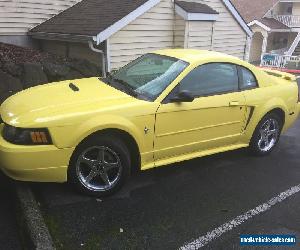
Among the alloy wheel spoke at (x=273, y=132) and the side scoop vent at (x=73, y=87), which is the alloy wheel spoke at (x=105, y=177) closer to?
the side scoop vent at (x=73, y=87)

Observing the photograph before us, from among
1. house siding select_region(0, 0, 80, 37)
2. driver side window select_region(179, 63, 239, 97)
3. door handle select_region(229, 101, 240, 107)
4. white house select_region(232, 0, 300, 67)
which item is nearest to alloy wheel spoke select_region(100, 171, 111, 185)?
driver side window select_region(179, 63, 239, 97)

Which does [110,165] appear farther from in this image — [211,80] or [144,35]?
[144,35]

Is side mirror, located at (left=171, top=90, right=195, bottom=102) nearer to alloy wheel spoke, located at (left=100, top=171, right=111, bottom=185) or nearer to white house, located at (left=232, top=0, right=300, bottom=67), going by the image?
alloy wheel spoke, located at (left=100, top=171, right=111, bottom=185)

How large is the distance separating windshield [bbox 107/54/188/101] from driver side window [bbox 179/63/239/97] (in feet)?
0.63

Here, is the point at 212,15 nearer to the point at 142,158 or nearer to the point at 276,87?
the point at 276,87

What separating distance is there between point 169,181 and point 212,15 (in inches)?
319

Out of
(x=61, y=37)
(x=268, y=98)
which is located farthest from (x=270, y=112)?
(x=61, y=37)

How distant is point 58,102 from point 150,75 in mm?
1359

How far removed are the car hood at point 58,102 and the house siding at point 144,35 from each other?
5182mm

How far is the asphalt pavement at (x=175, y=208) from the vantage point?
11.4 feet

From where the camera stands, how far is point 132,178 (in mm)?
4715

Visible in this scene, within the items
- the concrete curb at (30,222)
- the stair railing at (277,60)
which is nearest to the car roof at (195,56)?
the concrete curb at (30,222)

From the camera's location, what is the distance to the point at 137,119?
4129 millimetres

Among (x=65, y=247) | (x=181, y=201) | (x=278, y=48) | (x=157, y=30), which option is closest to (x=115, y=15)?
(x=157, y=30)
